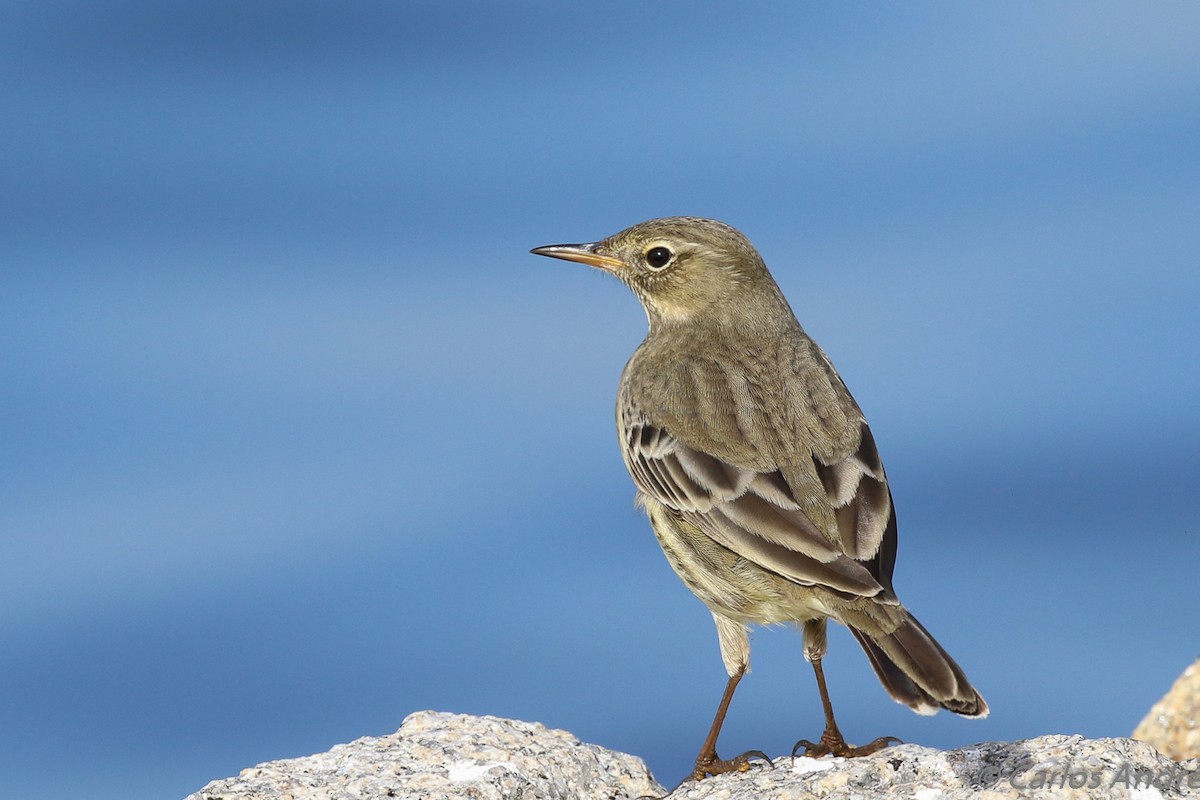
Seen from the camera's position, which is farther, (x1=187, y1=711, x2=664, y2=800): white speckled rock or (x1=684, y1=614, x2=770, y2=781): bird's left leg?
(x1=684, y1=614, x2=770, y2=781): bird's left leg

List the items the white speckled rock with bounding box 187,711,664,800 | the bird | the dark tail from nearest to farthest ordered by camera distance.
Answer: the white speckled rock with bounding box 187,711,664,800
the dark tail
the bird

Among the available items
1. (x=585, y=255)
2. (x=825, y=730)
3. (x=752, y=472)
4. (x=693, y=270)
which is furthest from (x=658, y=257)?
(x=825, y=730)

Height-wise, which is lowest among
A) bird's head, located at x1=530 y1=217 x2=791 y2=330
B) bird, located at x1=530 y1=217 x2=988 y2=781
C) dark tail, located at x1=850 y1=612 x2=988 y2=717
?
dark tail, located at x1=850 y1=612 x2=988 y2=717

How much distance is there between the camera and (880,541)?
657cm

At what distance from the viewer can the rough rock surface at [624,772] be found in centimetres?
490

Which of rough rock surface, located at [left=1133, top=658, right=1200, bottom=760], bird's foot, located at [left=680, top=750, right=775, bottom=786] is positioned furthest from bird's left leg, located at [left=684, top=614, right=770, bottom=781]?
rough rock surface, located at [left=1133, top=658, right=1200, bottom=760]

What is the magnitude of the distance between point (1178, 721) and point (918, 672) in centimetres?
204

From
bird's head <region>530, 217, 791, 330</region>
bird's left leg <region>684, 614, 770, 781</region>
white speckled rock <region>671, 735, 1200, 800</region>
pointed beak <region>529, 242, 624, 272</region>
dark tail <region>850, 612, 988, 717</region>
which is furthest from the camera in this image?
pointed beak <region>529, 242, 624, 272</region>

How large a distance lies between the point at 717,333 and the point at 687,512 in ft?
5.09

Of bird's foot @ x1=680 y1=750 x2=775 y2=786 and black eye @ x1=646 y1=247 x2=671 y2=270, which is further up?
black eye @ x1=646 y1=247 x2=671 y2=270

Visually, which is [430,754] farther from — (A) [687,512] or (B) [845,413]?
(B) [845,413]

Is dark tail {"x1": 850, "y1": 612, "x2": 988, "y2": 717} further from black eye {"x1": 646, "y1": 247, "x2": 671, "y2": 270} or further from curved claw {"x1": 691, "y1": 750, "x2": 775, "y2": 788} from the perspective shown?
black eye {"x1": 646, "y1": 247, "x2": 671, "y2": 270}

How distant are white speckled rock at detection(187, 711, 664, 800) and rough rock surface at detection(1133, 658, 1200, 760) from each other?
2.61 meters

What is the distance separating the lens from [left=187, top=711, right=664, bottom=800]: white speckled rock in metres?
5.57
